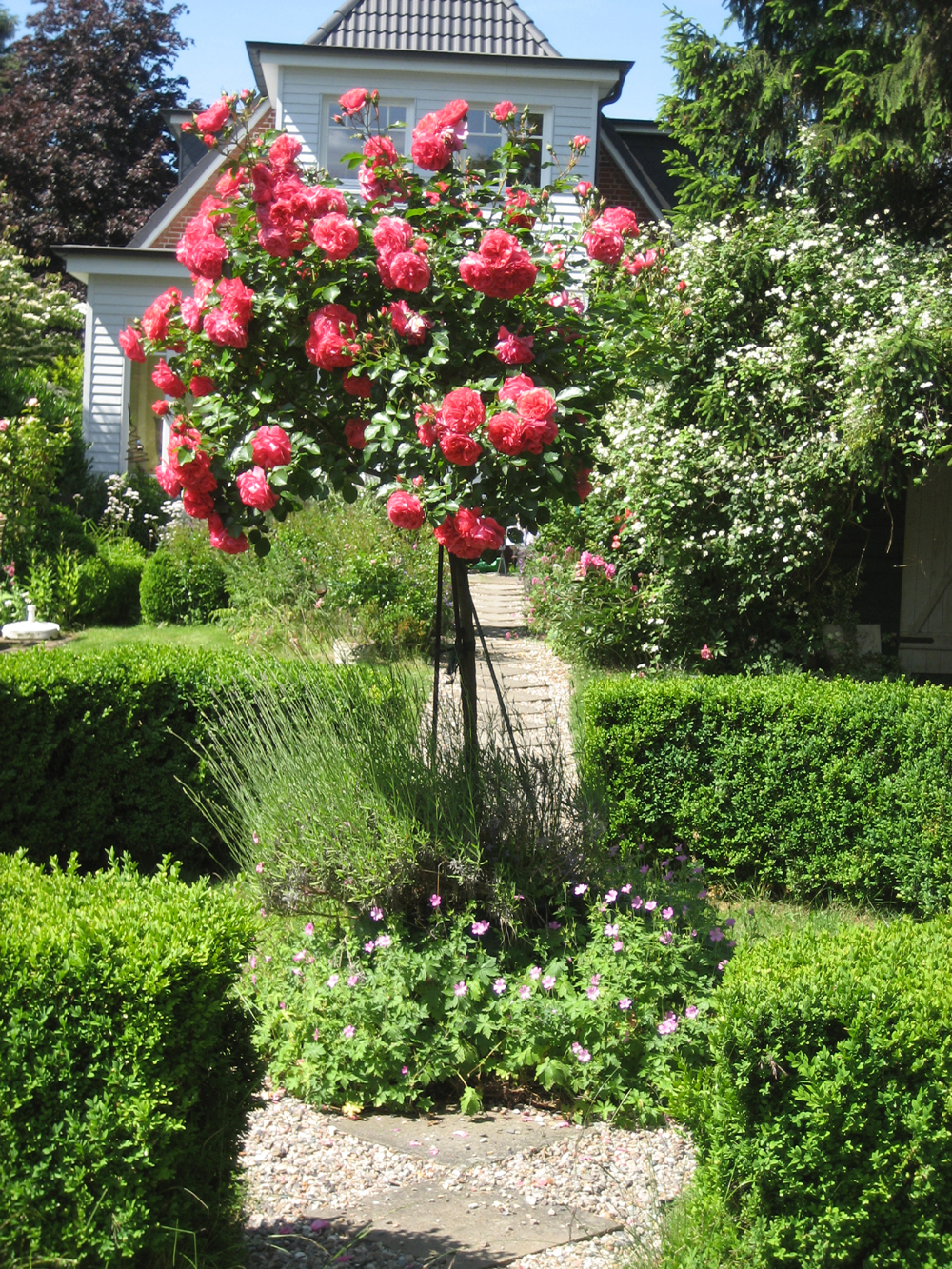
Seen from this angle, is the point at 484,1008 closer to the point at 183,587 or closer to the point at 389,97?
the point at 183,587

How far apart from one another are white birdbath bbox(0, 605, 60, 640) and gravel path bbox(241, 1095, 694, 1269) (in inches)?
282

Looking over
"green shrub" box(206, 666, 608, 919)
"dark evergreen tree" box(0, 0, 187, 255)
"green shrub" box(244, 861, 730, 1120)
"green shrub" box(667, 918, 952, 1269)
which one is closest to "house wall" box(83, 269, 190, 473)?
"dark evergreen tree" box(0, 0, 187, 255)

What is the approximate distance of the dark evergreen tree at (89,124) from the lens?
22.0 metres

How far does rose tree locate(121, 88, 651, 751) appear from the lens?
3174 mm

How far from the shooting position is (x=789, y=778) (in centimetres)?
510

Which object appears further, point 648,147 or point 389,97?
point 648,147

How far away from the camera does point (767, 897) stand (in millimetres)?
5137

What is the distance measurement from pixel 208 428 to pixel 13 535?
26.9 ft

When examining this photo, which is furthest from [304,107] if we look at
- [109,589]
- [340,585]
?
[340,585]

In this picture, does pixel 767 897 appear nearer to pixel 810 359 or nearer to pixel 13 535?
pixel 810 359

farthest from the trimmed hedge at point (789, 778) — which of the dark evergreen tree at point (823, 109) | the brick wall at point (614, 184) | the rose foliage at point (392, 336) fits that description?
the brick wall at point (614, 184)

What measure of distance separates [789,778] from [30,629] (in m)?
7.03

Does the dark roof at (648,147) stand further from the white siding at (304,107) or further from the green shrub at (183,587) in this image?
the green shrub at (183,587)

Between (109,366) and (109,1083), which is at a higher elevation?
(109,366)
